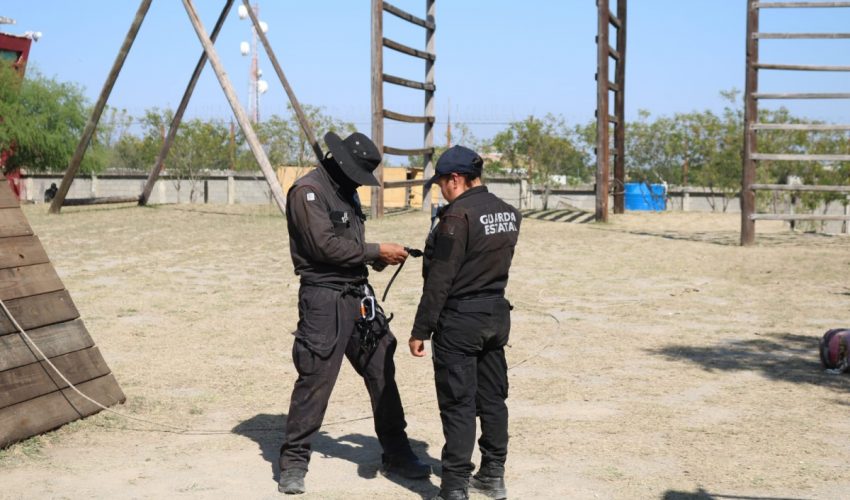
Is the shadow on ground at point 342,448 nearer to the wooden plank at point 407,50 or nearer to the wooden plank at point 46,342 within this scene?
the wooden plank at point 46,342

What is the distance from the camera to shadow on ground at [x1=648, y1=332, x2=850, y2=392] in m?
7.81

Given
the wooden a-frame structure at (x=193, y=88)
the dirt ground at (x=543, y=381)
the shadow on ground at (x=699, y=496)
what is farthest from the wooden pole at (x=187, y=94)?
the shadow on ground at (x=699, y=496)

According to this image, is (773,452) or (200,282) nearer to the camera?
(773,452)

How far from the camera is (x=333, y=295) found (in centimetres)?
541

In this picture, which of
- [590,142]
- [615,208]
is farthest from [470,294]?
[590,142]

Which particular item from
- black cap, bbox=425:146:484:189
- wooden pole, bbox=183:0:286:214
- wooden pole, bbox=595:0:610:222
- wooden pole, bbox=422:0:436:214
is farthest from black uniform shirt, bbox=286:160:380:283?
wooden pole, bbox=422:0:436:214

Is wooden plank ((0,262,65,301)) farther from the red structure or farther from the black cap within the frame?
the red structure

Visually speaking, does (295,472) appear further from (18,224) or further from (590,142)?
(590,142)

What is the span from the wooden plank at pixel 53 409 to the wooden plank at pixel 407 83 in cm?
1150

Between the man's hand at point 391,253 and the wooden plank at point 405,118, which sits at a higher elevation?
the wooden plank at point 405,118

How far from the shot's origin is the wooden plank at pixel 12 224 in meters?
6.46

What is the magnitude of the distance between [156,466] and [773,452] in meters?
3.38

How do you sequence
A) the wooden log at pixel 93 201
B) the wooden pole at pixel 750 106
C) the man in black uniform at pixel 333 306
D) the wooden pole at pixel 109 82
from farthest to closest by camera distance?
the wooden log at pixel 93 201, the wooden pole at pixel 109 82, the wooden pole at pixel 750 106, the man in black uniform at pixel 333 306

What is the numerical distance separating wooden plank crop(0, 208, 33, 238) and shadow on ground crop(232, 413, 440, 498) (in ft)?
5.95
